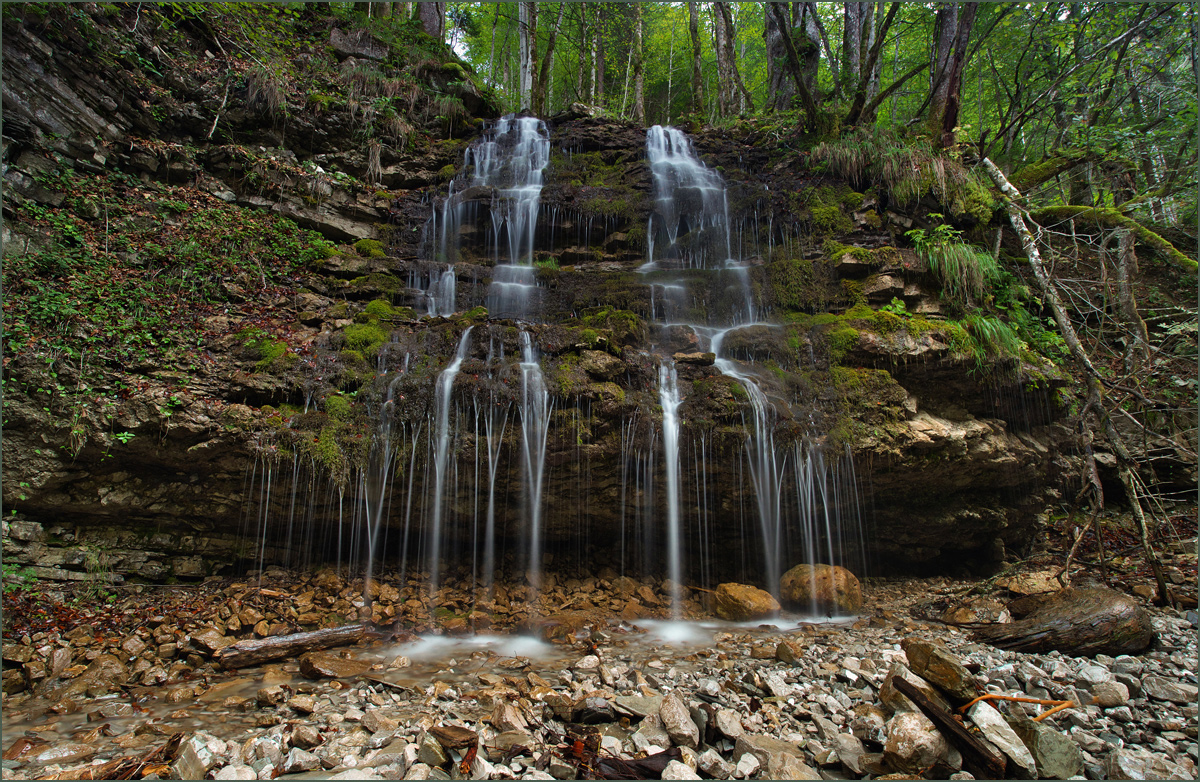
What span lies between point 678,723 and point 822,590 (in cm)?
413

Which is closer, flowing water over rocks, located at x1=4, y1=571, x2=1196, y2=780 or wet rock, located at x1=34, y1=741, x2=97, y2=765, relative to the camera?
flowing water over rocks, located at x1=4, y1=571, x2=1196, y2=780

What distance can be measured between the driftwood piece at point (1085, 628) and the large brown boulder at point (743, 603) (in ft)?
7.52

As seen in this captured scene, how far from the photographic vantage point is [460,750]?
9.66 ft

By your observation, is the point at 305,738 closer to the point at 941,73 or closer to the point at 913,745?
the point at 913,745

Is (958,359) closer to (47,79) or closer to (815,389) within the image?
(815,389)

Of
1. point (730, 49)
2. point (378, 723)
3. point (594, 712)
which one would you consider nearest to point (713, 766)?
point (594, 712)

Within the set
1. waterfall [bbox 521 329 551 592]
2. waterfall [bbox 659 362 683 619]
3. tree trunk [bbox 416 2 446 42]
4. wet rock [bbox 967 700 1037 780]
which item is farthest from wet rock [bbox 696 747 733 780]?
tree trunk [bbox 416 2 446 42]

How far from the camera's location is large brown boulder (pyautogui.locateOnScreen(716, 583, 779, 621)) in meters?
6.10

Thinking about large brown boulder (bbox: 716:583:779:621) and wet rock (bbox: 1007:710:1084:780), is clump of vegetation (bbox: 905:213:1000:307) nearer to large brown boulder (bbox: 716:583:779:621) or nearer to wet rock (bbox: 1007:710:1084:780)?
large brown boulder (bbox: 716:583:779:621)

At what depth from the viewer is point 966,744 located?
2.69 meters

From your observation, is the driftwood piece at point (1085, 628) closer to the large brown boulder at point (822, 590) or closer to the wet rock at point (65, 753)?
the large brown boulder at point (822, 590)

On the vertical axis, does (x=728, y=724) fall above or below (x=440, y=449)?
below

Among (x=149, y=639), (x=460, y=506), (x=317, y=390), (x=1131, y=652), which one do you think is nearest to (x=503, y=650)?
(x=460, y=506)

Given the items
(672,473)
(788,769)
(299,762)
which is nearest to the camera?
(788,769)
